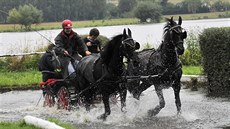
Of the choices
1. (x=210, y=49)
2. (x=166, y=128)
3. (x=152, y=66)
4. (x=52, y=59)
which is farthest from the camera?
(x=210, y=49)

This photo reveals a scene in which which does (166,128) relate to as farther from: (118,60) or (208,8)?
(208,8)

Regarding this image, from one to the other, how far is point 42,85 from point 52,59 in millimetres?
804

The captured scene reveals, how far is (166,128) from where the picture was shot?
10.7m

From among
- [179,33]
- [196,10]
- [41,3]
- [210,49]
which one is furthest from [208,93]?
[196,10]

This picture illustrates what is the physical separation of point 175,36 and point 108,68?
170 centimetres

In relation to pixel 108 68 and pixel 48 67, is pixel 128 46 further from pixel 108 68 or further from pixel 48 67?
pixel 48 67

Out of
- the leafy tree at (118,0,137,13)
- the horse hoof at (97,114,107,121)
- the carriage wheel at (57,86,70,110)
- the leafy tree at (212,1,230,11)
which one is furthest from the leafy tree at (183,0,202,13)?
the horse hoof at (97,114,107,121)

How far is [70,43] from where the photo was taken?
1360cm

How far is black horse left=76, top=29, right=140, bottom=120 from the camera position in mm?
11002

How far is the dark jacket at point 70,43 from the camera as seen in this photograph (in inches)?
528

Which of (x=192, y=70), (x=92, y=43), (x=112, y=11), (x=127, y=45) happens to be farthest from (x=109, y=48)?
(x=112, y=11)

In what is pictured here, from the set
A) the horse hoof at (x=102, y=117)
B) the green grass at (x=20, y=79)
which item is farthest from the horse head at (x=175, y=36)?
the green grass at (x=20, y=79)

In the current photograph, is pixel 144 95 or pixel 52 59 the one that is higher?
pixel 52 59

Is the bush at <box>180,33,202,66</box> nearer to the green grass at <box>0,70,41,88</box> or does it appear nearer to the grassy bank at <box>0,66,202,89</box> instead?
the grassy bank at <box>0,66,202,89</box>
